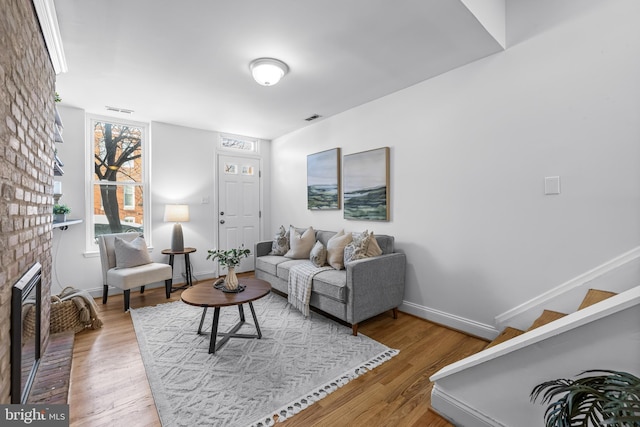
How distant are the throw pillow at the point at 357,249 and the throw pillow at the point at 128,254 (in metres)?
2.62

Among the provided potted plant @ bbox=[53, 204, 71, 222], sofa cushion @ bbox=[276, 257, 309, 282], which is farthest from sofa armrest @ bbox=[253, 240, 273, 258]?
potted plant @ bbox=[53, 204, 71, 222]

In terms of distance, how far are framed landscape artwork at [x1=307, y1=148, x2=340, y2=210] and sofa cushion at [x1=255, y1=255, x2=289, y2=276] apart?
987 mm

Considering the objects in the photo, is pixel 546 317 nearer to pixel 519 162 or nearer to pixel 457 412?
pixel 457 412

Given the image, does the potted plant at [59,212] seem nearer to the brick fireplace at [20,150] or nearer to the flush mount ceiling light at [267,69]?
the brick fireplace at [20,150]

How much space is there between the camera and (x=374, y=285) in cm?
269

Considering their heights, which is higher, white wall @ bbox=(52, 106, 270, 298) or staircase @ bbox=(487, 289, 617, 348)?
white wall @ bbox=(52, 106, 270, 298)

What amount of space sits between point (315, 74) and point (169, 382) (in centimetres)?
288

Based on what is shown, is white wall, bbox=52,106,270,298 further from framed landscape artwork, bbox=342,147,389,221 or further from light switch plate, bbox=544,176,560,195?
light switch plate, bbox=544,176,560,195

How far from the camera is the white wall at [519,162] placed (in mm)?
1839

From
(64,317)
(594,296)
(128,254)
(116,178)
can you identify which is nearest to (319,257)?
(594,296)

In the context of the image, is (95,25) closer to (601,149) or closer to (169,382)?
(169,382)

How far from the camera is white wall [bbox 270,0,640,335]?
1.84 metres

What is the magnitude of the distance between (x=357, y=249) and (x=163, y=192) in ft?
10.5

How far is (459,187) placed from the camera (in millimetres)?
2648
